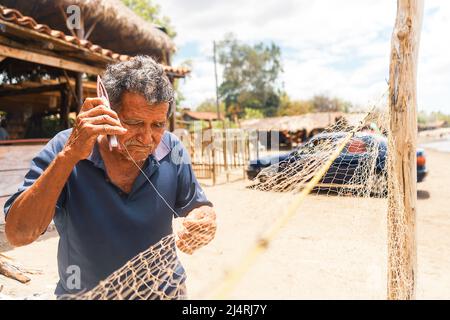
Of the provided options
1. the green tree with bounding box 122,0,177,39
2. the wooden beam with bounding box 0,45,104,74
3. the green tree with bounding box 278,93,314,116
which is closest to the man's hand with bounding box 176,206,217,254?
the wooden beam with bounding box 0,45,104,74

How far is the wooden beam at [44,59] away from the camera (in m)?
5.02

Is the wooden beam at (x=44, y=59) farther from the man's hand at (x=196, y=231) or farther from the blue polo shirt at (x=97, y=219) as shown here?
the man's hand at (x=196, y=231)

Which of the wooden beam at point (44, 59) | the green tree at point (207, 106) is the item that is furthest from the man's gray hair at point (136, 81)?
the green tree at point (207, 106)

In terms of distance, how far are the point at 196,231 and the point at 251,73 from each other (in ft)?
181

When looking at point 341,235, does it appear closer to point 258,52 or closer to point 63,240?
point 63,240

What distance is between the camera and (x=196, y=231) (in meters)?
1.66

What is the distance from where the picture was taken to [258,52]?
5494cm

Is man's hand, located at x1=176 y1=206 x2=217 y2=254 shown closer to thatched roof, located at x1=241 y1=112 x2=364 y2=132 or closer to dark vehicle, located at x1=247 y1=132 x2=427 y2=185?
dark vehicle, located at x1=247 y1=132 x2=427 y2=185

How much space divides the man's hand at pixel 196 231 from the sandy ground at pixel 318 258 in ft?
2.44

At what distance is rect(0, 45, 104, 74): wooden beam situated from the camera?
197 inches

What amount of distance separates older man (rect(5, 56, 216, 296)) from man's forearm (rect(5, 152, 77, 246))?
0.04 metres

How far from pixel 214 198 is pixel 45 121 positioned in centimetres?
706

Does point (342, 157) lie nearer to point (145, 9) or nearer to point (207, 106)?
point (145, 9)

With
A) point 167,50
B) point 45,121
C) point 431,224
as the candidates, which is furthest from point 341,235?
A: point 45,121
